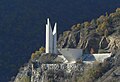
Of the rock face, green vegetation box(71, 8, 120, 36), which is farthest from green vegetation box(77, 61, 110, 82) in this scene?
green vegetation box(71, 8, 120, 36)

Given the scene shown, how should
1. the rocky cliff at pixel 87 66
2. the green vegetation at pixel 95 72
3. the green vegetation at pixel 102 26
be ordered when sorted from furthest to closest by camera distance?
the green vegetation at pixel 102 26, the rocky cliff at pixel 87 66, the green vegetation at pixel 95 72

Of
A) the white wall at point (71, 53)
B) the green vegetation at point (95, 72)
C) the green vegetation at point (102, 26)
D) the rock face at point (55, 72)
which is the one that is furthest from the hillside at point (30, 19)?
the green vegetation at point (95, 72)

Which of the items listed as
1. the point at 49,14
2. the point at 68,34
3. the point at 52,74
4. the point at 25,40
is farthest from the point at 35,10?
the point at 52,74

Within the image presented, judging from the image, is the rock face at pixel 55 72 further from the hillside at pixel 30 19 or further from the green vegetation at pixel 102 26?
the hillside at pixel 30 19

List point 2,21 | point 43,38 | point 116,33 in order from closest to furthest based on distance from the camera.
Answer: point 116,33
point 43,38
point 2,21

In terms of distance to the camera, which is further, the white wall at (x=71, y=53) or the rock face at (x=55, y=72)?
the white wall at (x=71, y=53)

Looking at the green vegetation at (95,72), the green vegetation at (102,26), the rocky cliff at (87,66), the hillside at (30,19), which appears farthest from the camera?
the hillside at (30,19)

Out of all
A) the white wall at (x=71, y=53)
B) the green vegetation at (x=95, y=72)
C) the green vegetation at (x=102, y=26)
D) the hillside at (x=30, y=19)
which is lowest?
the green vegetation at (x=95, y=72)

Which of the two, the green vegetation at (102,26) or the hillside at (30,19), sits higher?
the hillside at (30,19)

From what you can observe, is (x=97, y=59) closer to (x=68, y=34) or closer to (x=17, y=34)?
(x=68, y=34)
